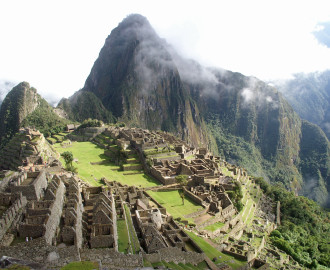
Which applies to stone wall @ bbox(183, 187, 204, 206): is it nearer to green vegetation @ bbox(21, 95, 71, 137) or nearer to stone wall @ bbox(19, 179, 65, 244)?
stone wall @ bbox(19, 179, 65, 244)

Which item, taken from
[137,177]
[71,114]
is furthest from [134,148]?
[71,114]

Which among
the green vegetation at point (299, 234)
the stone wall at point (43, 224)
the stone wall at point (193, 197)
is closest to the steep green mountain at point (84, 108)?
the green vegetation at point (299, 234)

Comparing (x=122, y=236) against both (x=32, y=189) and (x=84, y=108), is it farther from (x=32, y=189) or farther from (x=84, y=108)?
(x=84, y=108)

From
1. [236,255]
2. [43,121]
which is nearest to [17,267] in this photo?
[236,255]

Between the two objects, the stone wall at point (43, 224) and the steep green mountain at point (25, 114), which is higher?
the steep green mountain at point (25, 114)

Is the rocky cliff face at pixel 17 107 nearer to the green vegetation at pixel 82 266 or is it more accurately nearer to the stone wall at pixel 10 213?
the stone wall at pixel 10 213

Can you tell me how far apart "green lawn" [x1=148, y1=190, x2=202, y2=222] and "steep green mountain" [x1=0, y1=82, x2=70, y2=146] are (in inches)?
2205

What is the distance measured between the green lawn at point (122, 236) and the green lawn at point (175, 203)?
39.8 ft

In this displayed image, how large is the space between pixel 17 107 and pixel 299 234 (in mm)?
95690

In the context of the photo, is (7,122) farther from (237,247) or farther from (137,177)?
(237,247)

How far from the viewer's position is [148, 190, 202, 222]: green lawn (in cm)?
3625

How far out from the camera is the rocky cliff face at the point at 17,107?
99750 mm

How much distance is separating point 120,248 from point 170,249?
3738 millimetres

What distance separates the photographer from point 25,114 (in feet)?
338
